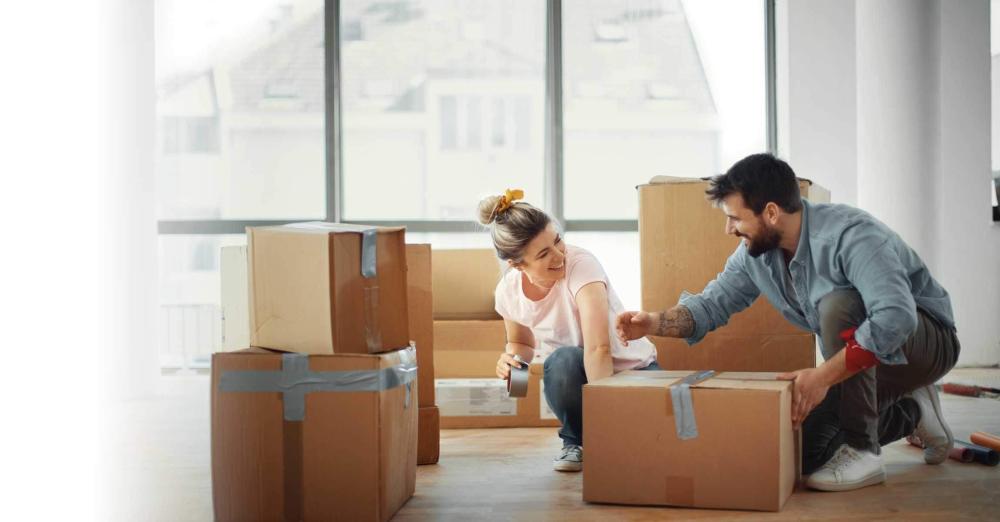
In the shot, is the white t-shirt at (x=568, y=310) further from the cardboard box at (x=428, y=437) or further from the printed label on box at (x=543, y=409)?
the printed label on box at (x=543, y=409)

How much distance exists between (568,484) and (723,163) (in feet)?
8.83

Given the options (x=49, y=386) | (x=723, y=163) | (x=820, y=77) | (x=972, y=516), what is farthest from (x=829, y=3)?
(x=49, y=386)

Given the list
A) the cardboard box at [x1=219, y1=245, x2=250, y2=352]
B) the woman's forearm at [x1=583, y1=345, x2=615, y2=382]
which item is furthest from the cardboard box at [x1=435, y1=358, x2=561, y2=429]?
the woman's forearm at [x1=583, y1=345, x2=615, y2=382]

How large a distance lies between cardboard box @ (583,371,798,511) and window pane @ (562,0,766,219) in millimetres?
2528

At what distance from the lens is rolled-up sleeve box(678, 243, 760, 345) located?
78.5 inches

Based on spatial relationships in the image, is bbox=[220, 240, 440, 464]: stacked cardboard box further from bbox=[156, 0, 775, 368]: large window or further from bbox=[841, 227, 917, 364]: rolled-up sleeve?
bbox=[156, 0, 775, 368]: large window

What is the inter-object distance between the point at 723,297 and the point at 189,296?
296 centimetres

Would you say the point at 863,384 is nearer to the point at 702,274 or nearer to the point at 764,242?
the point at 764,242

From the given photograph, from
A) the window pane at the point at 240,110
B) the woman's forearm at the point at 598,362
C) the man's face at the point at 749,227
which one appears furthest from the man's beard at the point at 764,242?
the window pane at the point at 240,110

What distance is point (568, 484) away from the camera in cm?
190

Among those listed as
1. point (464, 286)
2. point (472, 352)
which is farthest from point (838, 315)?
point (464, 286)

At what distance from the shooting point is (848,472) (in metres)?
1.79

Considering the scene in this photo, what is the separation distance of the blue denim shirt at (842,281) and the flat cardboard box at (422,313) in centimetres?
66

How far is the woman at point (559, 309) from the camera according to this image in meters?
1.97
